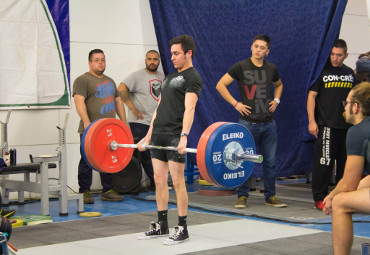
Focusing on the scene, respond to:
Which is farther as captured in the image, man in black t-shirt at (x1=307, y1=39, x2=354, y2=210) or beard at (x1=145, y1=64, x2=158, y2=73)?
beard at (x1=145, y1=64, x2=158, y2=73)

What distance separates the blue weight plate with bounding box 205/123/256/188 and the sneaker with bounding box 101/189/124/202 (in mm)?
2082

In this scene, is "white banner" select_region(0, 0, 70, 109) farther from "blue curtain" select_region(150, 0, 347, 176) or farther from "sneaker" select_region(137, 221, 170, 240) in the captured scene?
"sneaker" select_region(137, 221, 170, 240)

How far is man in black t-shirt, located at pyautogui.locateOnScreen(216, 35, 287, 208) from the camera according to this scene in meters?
4.72

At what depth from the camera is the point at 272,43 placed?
17.1 ft

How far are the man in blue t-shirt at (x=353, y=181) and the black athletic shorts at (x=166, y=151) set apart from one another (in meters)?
1.07

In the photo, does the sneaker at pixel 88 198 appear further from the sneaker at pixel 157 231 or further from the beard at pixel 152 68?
the sneaker at pixel 157 231

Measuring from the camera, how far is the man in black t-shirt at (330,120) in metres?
4.57

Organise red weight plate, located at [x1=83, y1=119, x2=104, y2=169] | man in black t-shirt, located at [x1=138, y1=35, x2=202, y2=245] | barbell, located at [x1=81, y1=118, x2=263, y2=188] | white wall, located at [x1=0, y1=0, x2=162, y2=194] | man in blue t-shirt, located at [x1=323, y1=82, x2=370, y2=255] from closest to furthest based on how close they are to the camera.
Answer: man in blue t-shirt, located at [x1=323, y1=82, x2=370, y2=255] → barbell, located at [x1=81, y1=118, x2=263, y2=188] → man in black t-shirt, located at [x1=138, y1=35, x2=202, y2=245] → red weight plate, located at [x1=83, y1=119, x2=104, y2=169] → white wall, located at [x1=0, y1=0, x2=162, y2=194]

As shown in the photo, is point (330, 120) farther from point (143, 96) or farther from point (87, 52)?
point (87, 52)

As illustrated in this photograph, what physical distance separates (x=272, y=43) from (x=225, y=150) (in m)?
2.11

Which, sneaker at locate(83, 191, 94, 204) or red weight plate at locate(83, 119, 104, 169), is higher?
red weight plate at locate(83, 119, 104, 169)

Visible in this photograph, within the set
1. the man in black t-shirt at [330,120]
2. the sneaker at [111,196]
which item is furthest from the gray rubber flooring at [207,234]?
the sneaker at [111,196]

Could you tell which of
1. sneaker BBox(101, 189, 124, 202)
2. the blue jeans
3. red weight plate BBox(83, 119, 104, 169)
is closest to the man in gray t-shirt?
sneaker BBox(101, 189, 124, 202)

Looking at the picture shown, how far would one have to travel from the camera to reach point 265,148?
15.7 feet
